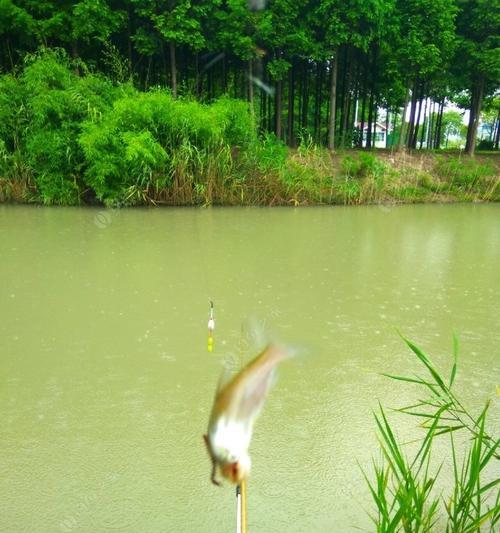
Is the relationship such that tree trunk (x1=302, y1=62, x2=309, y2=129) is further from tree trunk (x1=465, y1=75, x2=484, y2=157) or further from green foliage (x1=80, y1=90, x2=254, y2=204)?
green foliage (x1=80, y1=90, x2=254, y2=204)

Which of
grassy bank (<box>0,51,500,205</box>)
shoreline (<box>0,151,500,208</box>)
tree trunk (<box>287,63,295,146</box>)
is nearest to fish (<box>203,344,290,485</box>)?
grassy bank (<box>0,51,500,205</box>)

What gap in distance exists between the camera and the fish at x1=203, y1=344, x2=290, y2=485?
0.66m

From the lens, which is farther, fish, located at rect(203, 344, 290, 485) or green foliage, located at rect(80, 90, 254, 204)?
green foliage, located at rect(80, 90, 254, 204)

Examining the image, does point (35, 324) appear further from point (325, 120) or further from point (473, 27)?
point (325, 120)

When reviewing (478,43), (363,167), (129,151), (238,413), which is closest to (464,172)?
(363,167)

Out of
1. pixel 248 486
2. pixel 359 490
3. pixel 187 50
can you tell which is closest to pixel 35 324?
pixel 248 486

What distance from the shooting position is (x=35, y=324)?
154 inches

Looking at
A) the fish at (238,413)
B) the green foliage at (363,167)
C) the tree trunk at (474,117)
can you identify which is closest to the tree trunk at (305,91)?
the green foliage at (363,167)

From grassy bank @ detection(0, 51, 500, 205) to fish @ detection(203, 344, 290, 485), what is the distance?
881 cm

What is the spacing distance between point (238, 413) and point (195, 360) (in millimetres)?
2737

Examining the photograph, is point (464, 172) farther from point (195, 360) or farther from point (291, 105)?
point (195, 360)

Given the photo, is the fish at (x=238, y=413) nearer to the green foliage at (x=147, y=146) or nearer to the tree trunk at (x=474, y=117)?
the green foliage at (x=147, y=146)

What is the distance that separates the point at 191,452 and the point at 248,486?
34 cm

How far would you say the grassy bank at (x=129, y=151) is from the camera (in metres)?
9.58
